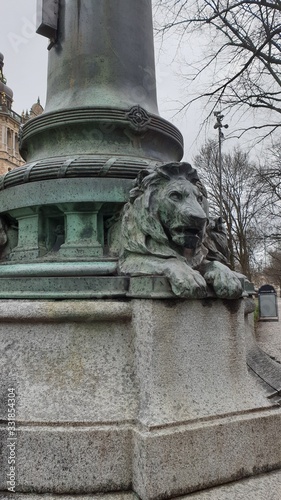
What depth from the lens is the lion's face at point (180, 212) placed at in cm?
264

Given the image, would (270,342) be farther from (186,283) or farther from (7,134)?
(7,134)

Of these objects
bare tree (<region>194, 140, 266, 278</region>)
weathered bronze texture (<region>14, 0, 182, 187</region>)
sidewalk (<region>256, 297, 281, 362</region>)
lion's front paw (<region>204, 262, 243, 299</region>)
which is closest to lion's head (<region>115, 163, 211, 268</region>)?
lion's front paw (<region>204, 262, 243, 299</region>)

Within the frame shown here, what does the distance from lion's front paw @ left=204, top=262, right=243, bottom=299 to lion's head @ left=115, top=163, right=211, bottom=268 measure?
224mm

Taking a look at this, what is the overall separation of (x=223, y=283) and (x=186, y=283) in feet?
1.12

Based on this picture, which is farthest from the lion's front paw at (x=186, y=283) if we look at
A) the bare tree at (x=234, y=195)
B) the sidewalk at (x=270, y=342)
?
the bare tree at (x=234, y=195)

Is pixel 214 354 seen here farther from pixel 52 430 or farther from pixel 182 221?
pixel 52 430

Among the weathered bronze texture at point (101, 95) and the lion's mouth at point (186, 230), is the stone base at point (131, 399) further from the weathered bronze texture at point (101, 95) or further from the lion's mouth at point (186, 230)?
the weathered bronze texture at point (101, 95)

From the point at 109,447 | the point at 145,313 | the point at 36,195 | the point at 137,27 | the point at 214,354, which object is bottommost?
the point at 109,447

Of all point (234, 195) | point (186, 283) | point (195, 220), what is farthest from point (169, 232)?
point (234, 195)

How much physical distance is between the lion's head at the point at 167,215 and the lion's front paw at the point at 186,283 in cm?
23

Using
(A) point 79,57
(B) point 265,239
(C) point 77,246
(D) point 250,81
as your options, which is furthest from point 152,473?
(B) point 265,239

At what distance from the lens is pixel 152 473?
218 cm

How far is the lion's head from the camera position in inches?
106

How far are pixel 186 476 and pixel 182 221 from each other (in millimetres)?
1491
